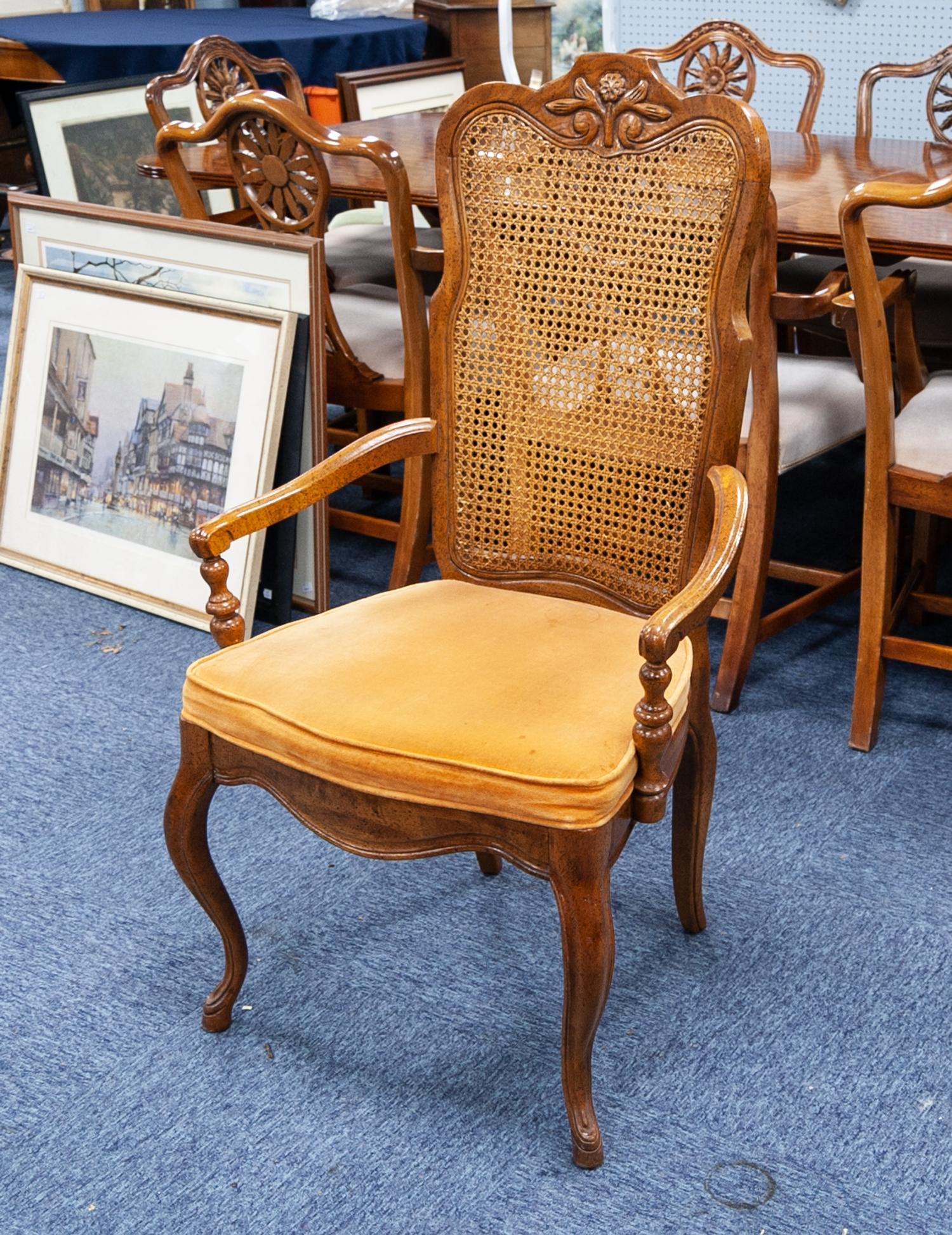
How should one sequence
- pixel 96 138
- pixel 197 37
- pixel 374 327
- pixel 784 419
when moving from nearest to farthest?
pixel 784 419 < pixel 374 327 < pixel 96 138 < pixel 197 37

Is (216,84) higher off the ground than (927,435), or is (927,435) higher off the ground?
(216,84)

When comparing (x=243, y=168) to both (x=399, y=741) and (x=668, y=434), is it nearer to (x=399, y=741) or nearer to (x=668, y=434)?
(x=668, y=434)

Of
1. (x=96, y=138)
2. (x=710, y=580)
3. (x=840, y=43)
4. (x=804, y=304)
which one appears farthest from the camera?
(x=840, y=43)

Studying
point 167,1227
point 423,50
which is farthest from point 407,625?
point 423,50

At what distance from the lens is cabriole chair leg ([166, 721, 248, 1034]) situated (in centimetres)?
155

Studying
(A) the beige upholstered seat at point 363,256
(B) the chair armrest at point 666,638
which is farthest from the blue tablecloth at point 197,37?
(B) the chair armrest at point 666,638

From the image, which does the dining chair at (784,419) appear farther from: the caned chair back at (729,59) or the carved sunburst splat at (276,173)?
the caned chair back at (729,59)

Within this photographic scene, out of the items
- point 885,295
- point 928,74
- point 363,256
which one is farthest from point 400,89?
point 885,295

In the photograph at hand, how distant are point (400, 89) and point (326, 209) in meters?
1.51

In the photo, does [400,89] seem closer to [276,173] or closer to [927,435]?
[276,173]

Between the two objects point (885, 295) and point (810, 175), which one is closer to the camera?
point (885, 295)

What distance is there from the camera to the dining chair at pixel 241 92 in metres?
3.10

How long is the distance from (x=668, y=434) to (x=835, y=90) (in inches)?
127

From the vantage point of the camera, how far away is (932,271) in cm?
302
